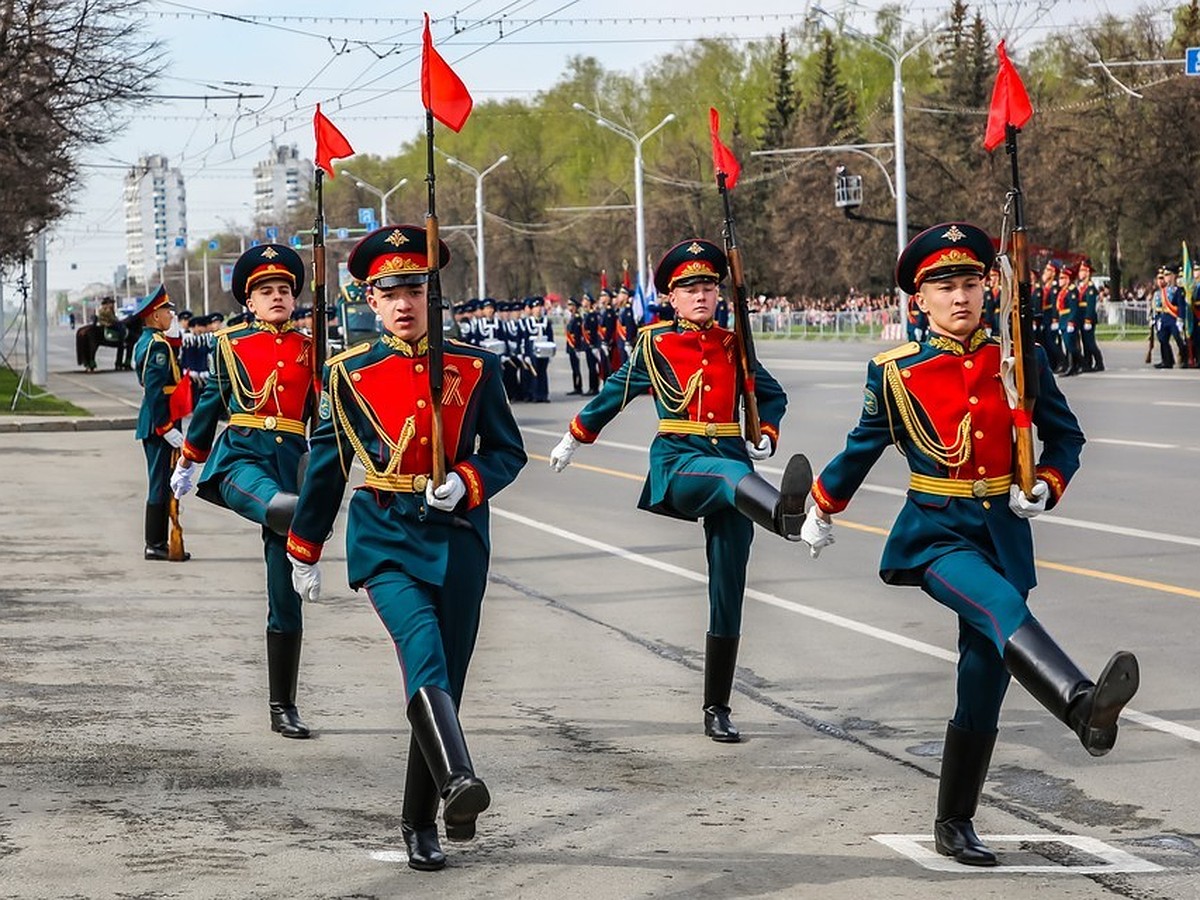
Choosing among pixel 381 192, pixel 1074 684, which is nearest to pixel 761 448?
pixel 1074 684

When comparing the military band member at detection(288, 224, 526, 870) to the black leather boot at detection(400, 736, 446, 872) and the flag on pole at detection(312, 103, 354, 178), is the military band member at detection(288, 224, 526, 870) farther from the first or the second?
the flag on pole at detection(312, 103, 354, 178)

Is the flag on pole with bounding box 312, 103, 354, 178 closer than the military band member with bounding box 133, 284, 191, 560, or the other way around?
the flag on pole with bounding box 312, 103, 354, 178

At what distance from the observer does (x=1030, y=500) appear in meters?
6.26

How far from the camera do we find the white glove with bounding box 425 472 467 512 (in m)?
6.29

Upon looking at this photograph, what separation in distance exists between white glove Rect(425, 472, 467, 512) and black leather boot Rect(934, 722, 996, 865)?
1601 mm

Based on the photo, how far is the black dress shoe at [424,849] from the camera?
20.4ft

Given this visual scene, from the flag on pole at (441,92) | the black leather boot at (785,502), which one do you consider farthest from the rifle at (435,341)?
the black leather boot at (785,502)

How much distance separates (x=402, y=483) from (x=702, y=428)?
8.11ft

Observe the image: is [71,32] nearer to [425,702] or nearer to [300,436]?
[300,436]

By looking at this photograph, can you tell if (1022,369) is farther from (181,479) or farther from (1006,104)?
A: (181,479)

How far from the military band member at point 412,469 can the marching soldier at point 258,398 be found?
8.57 ft

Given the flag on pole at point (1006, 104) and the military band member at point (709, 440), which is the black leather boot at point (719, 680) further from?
the flag on pole at point (1006, 104)

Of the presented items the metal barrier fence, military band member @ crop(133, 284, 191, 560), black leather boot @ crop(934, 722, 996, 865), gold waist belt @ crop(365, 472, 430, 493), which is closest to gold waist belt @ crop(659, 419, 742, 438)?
gold waist belt @ crop(365, 472, 430, 493)

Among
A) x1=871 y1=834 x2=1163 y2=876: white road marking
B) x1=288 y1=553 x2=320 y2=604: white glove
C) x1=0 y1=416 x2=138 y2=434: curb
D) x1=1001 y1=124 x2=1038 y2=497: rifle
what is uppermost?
x1=1001 y1=124 x2=1038 y2=497: rifle
